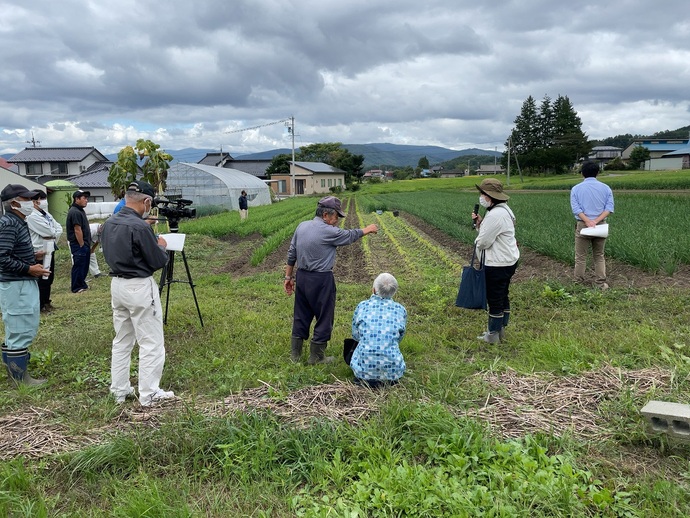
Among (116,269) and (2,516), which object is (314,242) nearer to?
(116,269)

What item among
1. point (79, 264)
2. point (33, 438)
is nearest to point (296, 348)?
point (33, 438)

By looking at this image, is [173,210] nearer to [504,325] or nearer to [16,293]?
[16,293]

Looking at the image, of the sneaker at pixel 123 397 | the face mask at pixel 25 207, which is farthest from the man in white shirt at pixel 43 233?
the sneaker at pixel 123 397

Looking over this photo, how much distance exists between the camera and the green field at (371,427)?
249cm

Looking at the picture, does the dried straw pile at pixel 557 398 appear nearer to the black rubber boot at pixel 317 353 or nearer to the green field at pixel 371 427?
the green field at pixel 371 427

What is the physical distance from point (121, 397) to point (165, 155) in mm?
22395

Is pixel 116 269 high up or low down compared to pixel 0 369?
up

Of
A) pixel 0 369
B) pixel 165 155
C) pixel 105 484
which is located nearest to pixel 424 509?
pixel 105 484

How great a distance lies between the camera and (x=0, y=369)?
4.63 meters

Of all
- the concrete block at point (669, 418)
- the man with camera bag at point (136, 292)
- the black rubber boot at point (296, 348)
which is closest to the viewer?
the concrete block at point (669, 418)

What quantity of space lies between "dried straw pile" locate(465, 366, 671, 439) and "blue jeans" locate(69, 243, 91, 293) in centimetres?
744

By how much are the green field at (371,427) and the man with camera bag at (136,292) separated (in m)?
0.23

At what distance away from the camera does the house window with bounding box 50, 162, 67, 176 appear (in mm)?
43375

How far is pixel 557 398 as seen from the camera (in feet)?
11.3
